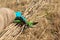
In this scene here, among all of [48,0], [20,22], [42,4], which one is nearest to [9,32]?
[20,22]

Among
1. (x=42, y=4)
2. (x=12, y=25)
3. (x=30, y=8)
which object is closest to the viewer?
(x=12, y=25)

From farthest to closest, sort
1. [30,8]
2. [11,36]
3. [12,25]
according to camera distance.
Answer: [30,8], [12,25], [11,36]

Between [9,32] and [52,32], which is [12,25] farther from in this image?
[52,32]

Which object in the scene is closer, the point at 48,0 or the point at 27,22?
the point at 27,22

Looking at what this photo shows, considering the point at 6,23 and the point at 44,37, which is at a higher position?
the point at 6,23

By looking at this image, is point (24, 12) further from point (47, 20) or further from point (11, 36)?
point (11, 36)

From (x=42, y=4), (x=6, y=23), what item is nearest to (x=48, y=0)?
(x=42, y=4)
